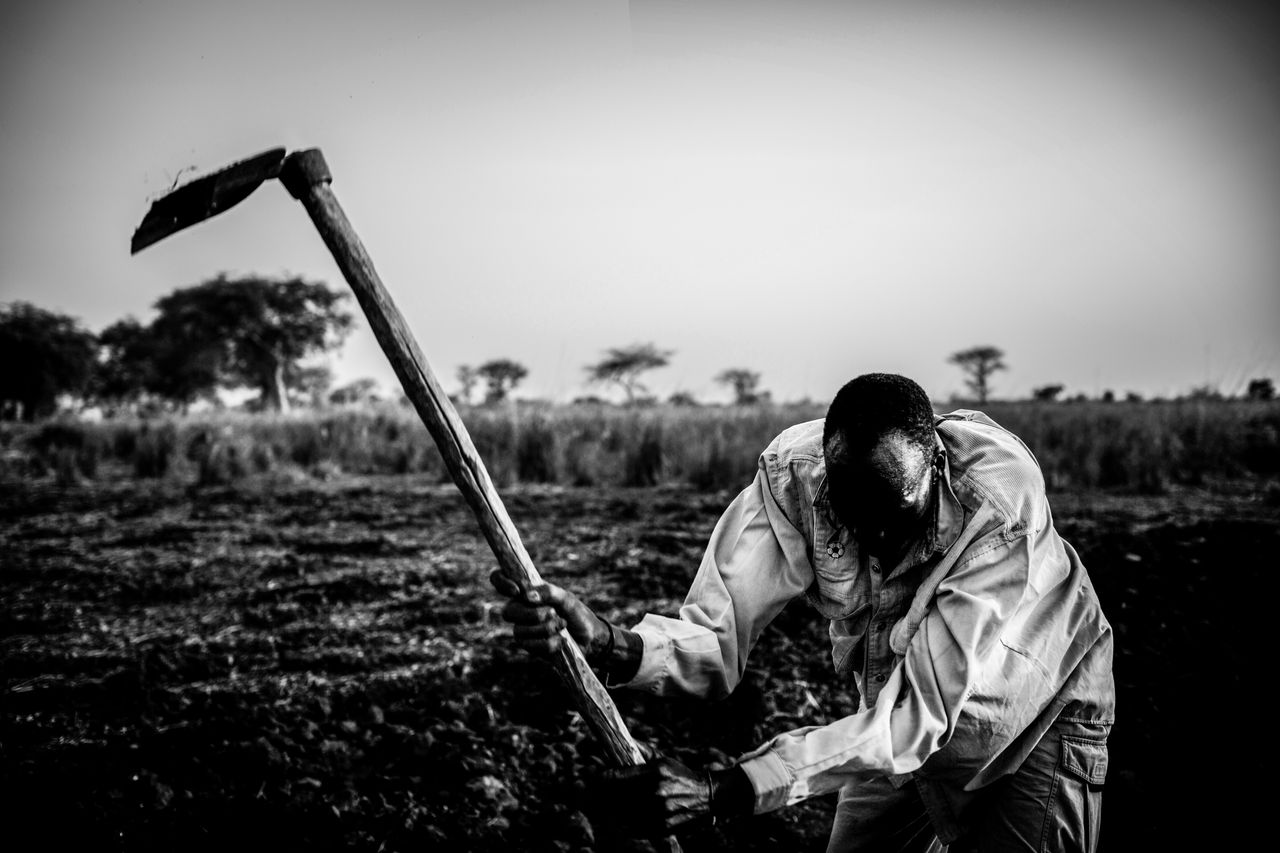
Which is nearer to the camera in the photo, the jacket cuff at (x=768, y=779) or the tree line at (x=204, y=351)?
the jacket cuff at (x=768, y=779)

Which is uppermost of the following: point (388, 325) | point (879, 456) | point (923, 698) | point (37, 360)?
point (37, 360)

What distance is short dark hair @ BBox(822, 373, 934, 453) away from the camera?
4.13 feet

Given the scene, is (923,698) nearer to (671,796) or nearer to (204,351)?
(671,796)

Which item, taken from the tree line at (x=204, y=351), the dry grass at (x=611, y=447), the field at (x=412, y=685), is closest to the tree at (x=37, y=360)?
the tree line at (x=204, y=351)

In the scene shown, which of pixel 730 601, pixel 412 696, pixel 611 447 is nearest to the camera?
pixel 730 601

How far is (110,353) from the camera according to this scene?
23672mm

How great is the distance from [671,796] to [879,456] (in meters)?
0.67

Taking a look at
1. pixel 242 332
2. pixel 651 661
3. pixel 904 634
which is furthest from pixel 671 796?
pixel 242 332

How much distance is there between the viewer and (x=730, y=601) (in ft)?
4.81

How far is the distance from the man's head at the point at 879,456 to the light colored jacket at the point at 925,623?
9 cm

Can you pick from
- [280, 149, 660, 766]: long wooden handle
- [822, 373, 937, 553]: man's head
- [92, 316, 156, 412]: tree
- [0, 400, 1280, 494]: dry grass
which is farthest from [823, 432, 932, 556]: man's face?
[92, 316, 156, 412]: tree

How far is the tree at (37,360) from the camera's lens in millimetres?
19484

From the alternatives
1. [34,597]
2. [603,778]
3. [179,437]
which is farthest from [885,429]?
[179,437]

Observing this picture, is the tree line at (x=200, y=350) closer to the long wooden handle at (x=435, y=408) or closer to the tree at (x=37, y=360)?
the tree at (x=37, y=360)
